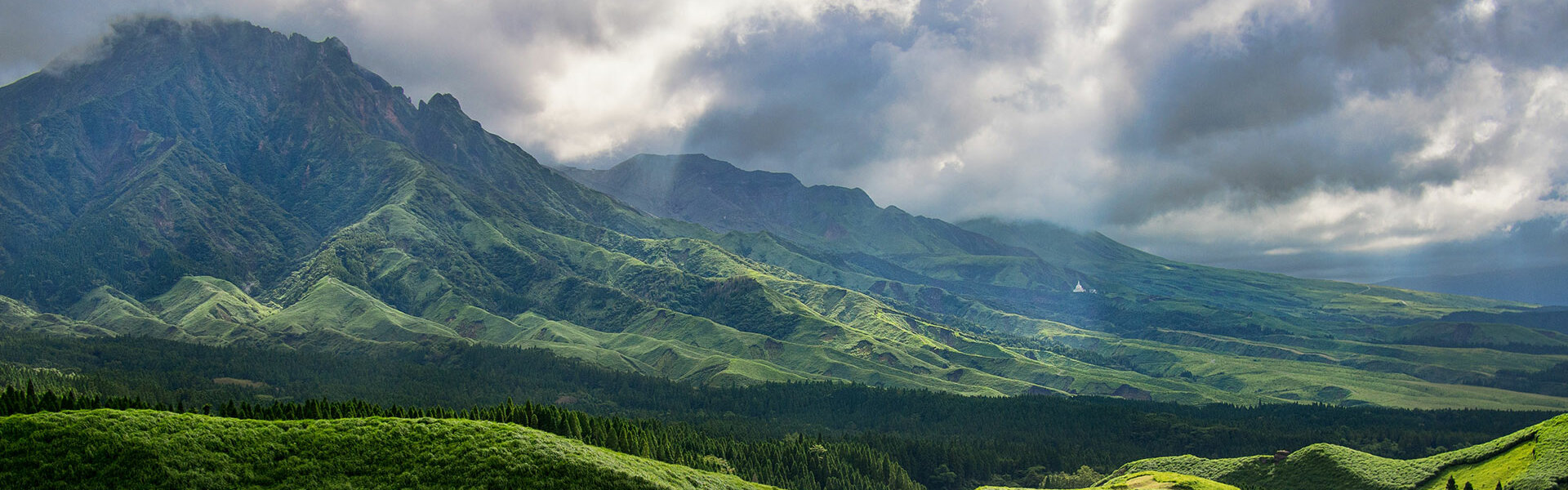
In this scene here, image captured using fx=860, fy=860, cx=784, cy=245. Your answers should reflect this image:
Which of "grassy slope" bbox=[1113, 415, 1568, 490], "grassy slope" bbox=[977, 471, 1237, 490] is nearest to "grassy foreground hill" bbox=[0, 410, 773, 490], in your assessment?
"grassy slope" bbox=[977, 471, 1237, 490]

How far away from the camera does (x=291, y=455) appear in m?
94.1

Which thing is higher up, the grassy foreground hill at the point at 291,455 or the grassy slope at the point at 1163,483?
the grassy foreground hill at the point at 291,455

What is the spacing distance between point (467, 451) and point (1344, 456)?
547 ft

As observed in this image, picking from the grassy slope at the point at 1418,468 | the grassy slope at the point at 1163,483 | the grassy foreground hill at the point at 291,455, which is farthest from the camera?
the grassy slope at the point at 1163,483

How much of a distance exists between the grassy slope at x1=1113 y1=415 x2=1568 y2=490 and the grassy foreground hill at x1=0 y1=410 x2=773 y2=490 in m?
133

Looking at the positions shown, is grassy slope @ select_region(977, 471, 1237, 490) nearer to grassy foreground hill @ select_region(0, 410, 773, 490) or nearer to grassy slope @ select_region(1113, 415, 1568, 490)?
grassy slope @ select_region(1113, 415, 1568, 490)

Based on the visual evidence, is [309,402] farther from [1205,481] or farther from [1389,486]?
[1389,486]

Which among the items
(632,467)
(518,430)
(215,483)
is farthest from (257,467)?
(632,467)

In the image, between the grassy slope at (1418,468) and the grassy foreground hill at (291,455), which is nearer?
the grassy foreground hill at (291,455)

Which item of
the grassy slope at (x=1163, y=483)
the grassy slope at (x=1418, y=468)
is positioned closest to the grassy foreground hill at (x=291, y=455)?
the grassy slope at (x=1163, y=483)

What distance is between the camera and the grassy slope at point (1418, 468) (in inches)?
5310

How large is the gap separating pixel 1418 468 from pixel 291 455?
18579cm

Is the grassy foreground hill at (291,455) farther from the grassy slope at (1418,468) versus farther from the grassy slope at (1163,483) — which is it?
the grassy slope at (1418,468)

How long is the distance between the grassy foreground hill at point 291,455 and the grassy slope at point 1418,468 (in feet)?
438
